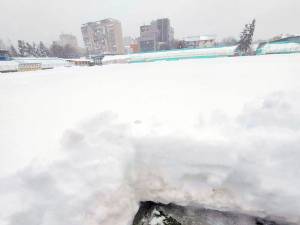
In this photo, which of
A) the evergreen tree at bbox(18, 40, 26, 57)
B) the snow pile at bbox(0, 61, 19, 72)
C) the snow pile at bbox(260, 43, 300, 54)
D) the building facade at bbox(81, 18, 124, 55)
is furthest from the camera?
the building facade at bbox(81, 18, 124, 55)

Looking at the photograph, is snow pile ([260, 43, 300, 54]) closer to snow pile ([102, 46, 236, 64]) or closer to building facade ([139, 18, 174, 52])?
snow pile ([102, 46, 236, 64])

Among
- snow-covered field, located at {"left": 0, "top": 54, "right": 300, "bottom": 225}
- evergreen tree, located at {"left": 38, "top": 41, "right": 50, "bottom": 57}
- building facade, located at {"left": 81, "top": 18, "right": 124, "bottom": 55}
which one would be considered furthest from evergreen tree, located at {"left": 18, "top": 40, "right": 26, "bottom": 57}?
snow-covered field, located at {"left": 0, "top": 54, "right": 300, "bottom": 225}

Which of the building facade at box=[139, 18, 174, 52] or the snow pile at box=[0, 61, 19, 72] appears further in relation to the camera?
the building facade at box=[139, 18, 174, 52]

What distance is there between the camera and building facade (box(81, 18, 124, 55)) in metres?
67.1

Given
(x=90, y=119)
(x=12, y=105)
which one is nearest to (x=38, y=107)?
(x=12, y=105)

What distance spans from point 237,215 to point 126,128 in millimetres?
1226

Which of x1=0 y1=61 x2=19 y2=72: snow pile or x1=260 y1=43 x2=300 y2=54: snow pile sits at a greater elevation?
x1=260 y1=43 x2=300 y2=54: snow pile

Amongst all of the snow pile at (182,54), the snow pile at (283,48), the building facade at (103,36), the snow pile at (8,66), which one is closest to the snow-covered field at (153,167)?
the snow pile at (8,66)

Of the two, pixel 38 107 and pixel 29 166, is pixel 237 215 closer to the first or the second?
pixel 29 166

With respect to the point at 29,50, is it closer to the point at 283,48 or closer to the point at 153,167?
the point at 283,48

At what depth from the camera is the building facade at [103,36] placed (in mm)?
67062

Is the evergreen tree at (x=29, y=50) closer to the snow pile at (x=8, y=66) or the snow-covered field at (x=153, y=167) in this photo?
the snow pile at (x=8, y=66)

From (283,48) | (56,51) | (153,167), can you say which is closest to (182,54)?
(283,48)

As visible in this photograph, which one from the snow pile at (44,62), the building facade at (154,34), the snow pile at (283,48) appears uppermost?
the building facade at (154,34)
